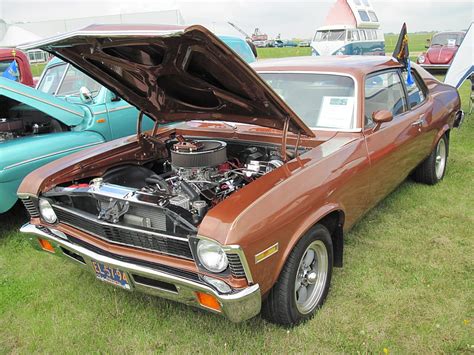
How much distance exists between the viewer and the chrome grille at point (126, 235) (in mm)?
2273

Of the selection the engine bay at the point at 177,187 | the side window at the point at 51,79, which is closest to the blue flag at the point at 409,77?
the engine bay at the point at 177,187

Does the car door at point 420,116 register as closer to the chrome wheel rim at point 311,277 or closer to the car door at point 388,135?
the car door at point 388,135

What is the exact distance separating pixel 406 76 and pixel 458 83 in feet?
12.7

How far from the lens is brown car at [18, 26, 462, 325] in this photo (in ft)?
7.08

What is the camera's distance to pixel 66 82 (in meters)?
5.54

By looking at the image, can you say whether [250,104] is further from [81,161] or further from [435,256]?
[435,256]

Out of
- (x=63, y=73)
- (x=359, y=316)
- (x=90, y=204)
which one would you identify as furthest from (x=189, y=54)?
(x=63, y=73)

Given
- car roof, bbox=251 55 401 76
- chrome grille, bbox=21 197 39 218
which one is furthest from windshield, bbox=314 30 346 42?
chrome grille, bbox=21 197 39 218

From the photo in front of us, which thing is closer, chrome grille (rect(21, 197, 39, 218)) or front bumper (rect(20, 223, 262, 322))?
front bumper (rect(20, 223, 262, 322))

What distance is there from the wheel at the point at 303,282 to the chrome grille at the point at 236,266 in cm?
36

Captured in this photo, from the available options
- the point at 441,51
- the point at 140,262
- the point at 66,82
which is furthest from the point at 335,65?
the point at 441,51

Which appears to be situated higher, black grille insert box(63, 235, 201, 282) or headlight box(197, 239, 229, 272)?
headlight box(197, 239, 229, 272)

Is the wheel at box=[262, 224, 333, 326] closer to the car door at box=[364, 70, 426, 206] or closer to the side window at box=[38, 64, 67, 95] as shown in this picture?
the car door at box=[364, 70, 426, 206]

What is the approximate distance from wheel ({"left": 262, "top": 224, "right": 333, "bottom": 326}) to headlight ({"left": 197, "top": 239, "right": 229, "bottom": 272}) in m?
0.42
